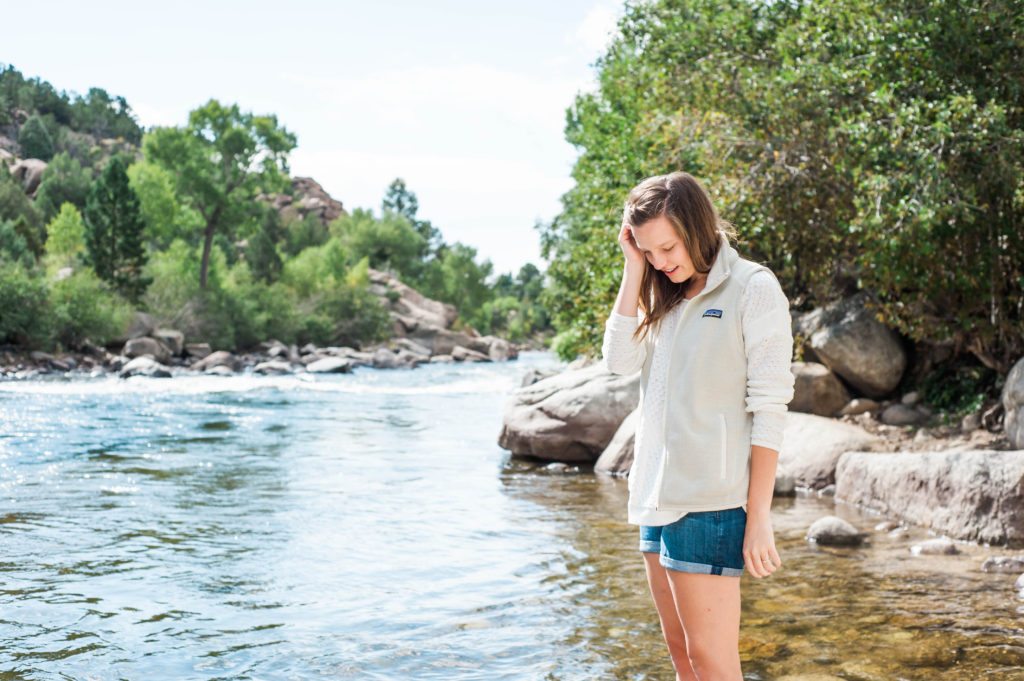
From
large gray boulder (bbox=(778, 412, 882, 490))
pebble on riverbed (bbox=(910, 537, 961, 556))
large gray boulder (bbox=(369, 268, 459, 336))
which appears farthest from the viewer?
large gray boulder (bbox=(369, 268, 459, 336))

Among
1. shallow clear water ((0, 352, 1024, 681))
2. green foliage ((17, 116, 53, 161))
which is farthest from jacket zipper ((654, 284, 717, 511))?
green foliage ((17, 116, 53, 161))

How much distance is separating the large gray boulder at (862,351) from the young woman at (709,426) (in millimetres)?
11036

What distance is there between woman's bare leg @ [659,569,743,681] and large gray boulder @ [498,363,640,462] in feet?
32.0

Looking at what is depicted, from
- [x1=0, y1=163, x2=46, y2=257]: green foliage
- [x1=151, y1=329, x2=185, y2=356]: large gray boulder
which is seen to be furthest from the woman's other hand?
[x1=0, y1=163, x2=46, y2=257]: green foliage

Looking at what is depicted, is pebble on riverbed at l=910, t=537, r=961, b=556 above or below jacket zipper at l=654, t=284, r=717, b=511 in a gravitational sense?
below

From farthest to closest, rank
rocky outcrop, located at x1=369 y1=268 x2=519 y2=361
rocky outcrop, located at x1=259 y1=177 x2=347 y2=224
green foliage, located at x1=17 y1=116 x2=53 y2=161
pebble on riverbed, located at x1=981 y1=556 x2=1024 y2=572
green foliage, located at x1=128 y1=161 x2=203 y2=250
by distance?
rocky outcrop, located at x1=259 y1=177 x2=347 y2=224 → green foliage, located at x1=17 y1=116 x2=53 y2=161 → rocky outcrop, located at x1=369 y1=268 x2=519 y2=361 → green foliage, located at x1=128 y1=161 x2=203 y2=250 → pebble on riverbed, located at x1=981 y1=556 x2=1024 y2=572

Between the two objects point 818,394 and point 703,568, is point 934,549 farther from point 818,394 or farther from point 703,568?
point 818,394

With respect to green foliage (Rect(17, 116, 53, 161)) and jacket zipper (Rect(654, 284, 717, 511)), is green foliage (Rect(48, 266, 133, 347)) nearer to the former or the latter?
jacket zipper (Rect(654, 284, 717, 511))

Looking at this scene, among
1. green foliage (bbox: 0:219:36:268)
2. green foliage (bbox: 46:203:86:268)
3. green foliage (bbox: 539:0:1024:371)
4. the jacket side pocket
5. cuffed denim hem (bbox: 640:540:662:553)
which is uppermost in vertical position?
green foliage (bbox: 46:203:86:268)

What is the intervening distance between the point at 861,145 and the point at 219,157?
46.7m

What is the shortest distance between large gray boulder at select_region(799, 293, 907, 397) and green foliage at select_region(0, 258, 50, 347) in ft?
95.8

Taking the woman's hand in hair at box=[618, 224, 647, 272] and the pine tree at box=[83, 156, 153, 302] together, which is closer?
the woman's hand in hair at box=[618, 224, 647, 272]

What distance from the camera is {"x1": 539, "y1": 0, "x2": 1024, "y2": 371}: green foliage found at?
1020cm

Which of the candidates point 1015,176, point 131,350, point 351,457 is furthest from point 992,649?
point 131,350
